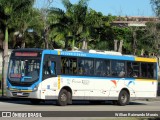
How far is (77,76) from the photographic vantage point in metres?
26.0

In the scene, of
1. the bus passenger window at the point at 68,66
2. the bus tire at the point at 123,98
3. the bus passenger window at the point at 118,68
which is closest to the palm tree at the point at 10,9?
the bus passenger window at the point at 118,68

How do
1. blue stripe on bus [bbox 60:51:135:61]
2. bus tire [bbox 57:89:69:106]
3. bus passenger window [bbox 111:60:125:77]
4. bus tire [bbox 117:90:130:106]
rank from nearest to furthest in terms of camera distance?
bus tire [bbox 57:89:69:106], blue stripe on bus [bbox 60:51:135:61], bus passenger window [bbox 111:60:125:77], bus tire [bbox 117:90:130:106]

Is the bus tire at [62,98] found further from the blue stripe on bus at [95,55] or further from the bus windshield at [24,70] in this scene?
the blue stripe on bus at [95,55]

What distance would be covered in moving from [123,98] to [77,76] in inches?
161

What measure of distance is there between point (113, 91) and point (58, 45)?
24367mm

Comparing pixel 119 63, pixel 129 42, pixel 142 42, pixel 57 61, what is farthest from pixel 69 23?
pixel 129 42

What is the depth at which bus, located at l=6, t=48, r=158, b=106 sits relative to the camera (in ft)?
80.4

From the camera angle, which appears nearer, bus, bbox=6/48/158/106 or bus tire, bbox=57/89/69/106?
bus, bbox=6/48/158/106

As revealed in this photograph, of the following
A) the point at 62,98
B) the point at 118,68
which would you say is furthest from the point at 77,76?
the point at 118,68

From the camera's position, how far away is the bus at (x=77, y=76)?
24.5 metres

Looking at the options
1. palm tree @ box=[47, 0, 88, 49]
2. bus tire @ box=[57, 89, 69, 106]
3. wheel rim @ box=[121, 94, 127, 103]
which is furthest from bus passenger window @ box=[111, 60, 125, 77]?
palm tree @ box=[47, 0, 88, 49]

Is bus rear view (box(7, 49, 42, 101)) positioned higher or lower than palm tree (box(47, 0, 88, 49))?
lower

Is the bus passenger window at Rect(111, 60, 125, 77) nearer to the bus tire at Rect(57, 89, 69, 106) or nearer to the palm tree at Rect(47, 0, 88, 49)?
the bus tire at Rect(57, 89, 69, 106)

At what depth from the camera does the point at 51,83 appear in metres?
24.6
